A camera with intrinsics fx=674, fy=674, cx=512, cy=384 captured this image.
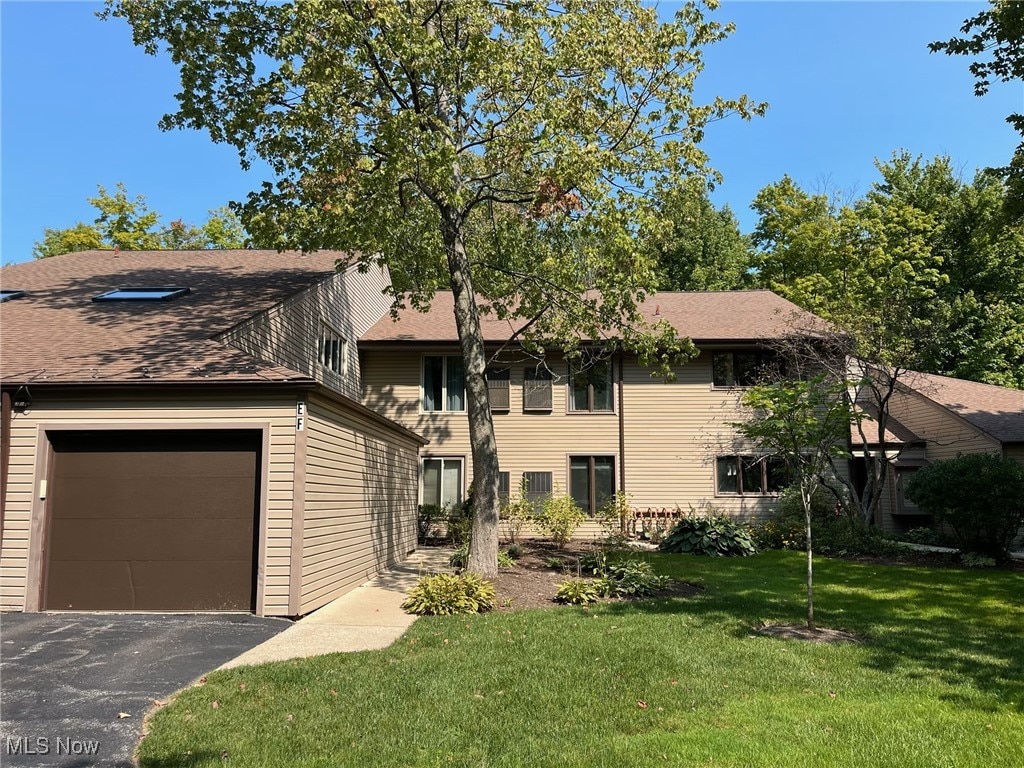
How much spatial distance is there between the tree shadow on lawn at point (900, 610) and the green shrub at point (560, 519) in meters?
3.50

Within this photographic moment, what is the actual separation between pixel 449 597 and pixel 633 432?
35.7ft

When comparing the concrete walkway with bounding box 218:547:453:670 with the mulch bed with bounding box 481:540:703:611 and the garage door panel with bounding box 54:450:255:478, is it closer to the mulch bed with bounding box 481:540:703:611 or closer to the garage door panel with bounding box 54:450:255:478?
the mulch bed with bounding box 481:540:703:611

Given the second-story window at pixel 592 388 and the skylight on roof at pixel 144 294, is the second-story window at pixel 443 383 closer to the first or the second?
the second-story window at pixel 592 388

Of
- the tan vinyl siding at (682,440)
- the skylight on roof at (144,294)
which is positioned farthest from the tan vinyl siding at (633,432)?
the skylight on roof at (144,294)

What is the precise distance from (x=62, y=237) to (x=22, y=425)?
27.9 meters

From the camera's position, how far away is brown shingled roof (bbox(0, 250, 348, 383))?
896 centimetres

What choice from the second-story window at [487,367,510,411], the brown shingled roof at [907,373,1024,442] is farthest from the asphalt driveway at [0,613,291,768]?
the brown shingled roof at [907,373,1024,442]

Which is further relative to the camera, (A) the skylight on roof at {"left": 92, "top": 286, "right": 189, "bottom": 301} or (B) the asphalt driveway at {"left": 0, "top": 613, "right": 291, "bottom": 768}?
(A) the skylight on roof at {"left": 92, "top": 286, "right": 189, "bottom": 301}

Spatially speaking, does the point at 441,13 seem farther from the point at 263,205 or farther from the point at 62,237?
the point at 62,237

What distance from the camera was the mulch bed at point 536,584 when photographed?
30.9 feet

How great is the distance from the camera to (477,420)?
11.3 meters

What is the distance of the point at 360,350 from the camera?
19000 millimetres

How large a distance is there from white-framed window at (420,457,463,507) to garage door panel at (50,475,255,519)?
9862 millimetres

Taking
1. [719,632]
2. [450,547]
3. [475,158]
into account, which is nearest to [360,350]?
[450,547]
